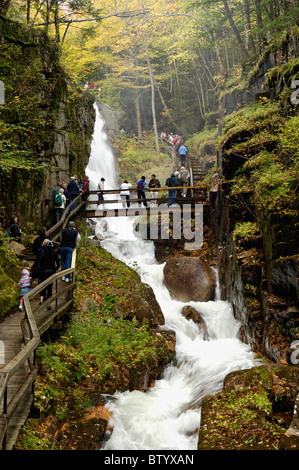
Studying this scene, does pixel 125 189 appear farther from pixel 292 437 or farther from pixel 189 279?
pixel 292 437

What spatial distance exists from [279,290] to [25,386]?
22.5 feet

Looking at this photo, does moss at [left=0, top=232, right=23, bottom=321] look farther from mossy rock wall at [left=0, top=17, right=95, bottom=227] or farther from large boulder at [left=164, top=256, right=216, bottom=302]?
large boulder at [left=164, top=256, right=216, bottom=302]

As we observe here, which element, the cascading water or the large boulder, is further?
the large boulder

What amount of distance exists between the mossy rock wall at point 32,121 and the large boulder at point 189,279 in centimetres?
613

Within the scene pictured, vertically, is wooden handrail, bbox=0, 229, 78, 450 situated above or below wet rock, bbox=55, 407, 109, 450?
above

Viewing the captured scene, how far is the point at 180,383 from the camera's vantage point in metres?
10.3

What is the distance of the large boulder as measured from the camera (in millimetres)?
15320

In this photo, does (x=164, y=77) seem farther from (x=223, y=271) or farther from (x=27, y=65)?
(x=223, y=271)

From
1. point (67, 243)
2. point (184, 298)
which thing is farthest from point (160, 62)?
point (67, 243)

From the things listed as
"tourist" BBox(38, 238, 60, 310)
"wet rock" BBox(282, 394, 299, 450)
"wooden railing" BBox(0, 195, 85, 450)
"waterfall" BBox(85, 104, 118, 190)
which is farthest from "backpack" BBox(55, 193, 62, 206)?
"waterfall" BBox(85, 104, 118, 190)

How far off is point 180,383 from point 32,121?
11.0 metres

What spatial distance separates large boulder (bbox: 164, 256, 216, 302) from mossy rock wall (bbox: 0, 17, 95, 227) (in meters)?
6.13

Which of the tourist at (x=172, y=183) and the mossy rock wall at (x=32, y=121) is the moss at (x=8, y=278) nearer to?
the mossy rock wall at (x=32, y=121)

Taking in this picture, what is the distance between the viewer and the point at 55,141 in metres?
15.6
